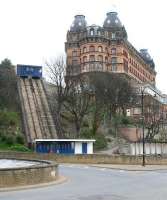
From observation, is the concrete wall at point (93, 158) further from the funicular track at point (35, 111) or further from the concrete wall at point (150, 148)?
the funicular track at point (35, 111)

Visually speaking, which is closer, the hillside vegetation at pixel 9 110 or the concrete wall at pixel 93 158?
the concrete wall at pixel 93 158

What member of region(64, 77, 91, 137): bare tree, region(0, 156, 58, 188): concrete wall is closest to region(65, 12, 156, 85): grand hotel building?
region(64, 77, 91, 137): bare tree

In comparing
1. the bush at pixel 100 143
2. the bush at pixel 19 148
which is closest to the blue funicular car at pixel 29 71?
the bush at pixel 100 143

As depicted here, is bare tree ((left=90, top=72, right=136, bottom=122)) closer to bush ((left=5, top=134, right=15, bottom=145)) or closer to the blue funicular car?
the blue funicular car

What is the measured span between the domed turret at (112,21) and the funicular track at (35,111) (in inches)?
2138

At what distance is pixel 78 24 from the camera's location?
475 ft

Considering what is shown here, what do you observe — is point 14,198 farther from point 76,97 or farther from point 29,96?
point 29,96

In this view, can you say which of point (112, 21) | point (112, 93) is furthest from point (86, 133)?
point (112, 21)

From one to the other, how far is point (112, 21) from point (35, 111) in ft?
225

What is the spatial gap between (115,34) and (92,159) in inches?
3552

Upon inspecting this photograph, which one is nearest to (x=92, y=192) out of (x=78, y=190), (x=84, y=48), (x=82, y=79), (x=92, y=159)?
(x=78, y=190)

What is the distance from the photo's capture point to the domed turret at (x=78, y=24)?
470ft

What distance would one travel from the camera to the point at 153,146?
240ft

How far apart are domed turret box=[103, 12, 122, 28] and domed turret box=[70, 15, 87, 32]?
5.95 m
